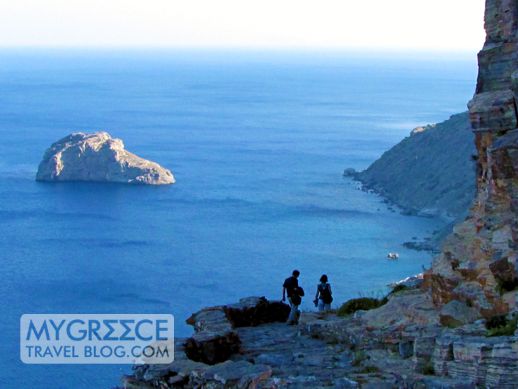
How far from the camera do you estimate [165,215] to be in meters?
108

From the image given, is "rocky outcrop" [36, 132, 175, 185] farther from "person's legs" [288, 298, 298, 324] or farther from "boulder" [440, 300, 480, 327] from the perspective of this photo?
"boulder" [440, 300, 480, 327]

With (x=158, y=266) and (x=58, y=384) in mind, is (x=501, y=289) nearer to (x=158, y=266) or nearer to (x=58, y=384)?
(x=58, y=384)

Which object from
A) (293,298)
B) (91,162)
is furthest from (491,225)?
(91,162)

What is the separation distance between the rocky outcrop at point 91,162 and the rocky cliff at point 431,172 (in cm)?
3065

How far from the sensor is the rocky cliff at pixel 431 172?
103750mm

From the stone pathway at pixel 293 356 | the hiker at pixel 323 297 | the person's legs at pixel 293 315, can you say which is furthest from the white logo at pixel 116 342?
the hiker at pixel 323 297

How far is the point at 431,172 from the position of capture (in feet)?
366

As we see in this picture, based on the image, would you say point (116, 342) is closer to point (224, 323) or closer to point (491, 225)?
point (224, 323)

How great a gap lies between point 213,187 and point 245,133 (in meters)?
46.1

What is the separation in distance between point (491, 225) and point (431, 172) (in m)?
98.0

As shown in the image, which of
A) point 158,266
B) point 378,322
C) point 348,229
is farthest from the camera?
point 348,229

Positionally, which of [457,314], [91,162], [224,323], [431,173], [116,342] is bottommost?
[116,342]

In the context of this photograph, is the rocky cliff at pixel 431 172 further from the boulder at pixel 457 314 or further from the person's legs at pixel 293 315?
the boulder at pixel 457 314

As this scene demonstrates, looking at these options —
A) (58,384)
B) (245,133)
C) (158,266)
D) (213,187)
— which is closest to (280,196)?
(213,187)
